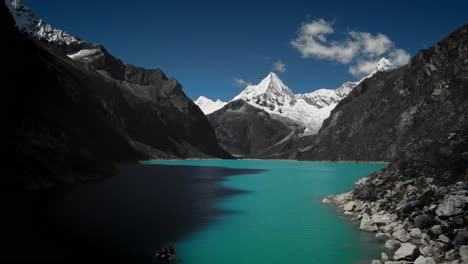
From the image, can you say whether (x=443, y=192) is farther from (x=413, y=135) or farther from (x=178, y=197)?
(x=413, y=135)

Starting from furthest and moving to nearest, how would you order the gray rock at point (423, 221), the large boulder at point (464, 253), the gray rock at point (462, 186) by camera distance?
the gray rock at point (462, 186) → the gray rock at point (423, 221) → the large boulder at point (464, 253)

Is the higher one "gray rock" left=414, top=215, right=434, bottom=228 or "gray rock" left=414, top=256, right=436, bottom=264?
"gray rock" left=414, top=215, right=434, bottom=228

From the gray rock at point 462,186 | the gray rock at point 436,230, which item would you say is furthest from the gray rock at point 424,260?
the gray rock at point 462,186

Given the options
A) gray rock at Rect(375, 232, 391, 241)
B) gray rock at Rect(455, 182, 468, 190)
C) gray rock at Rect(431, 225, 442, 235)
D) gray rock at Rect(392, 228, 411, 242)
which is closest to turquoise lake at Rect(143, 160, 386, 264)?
gray rock at Rect(375, 232, 391, 241)

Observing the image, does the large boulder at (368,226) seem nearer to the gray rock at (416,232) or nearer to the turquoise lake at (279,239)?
the turquoise lake at (279,239)

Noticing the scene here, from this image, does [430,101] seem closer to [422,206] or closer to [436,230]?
[422,206]

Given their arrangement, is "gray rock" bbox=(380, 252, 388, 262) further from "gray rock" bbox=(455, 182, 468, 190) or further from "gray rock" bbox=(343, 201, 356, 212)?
"gray rock" bbox=(343, 201, 356, 212)
